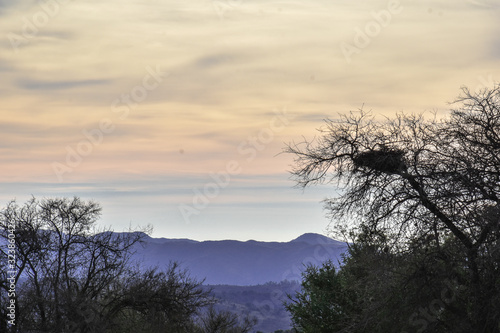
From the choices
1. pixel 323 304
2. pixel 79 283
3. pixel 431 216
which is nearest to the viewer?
pixel 431 216

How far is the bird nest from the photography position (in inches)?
561

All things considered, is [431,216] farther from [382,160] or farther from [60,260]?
[60,260]

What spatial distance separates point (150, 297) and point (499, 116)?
1760 cm

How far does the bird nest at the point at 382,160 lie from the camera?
1426cm

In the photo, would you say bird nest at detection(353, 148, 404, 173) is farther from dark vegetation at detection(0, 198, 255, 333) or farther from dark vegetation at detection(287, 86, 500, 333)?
dark vegetation at detection(0, 198, 255, 333)

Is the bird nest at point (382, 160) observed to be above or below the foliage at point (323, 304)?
above

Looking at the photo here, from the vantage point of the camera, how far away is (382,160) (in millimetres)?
14266

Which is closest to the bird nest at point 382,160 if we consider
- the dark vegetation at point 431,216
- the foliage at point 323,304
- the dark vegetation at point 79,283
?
the dark vegetation at point 431,216
